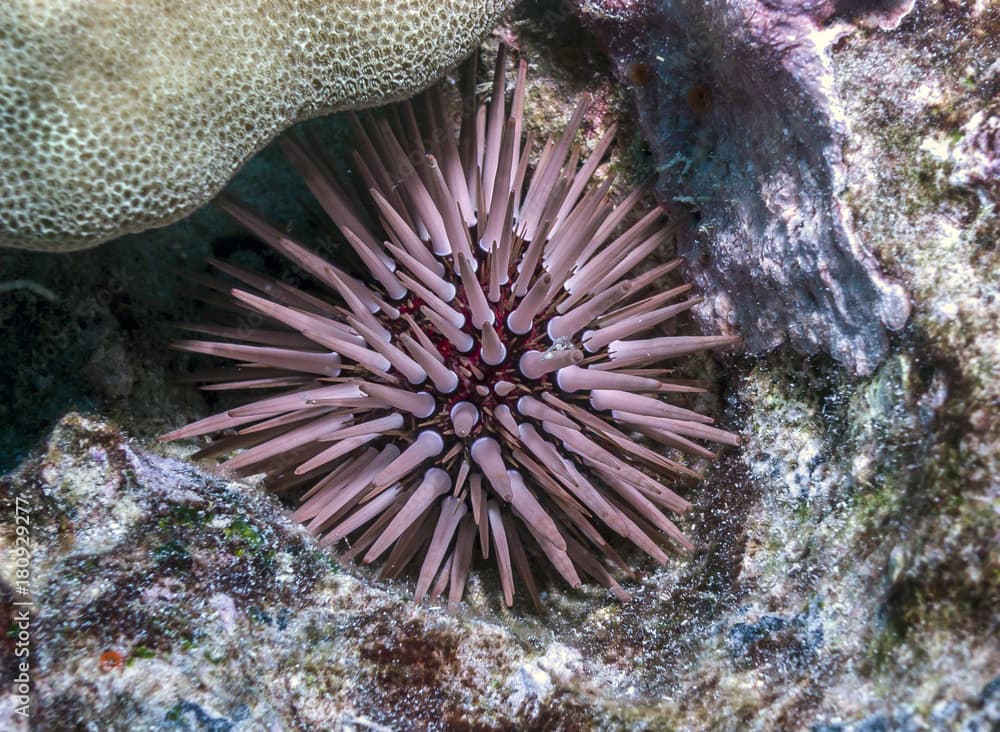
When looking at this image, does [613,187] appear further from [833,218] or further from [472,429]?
[472,429]

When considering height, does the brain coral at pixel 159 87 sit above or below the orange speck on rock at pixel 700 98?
below

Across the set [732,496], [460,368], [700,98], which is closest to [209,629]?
[460,368]

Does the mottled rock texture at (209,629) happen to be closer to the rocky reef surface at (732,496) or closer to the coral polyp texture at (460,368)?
the rocky reef surface at (732,496)

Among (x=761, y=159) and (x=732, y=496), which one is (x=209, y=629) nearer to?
(x=732, y=496)

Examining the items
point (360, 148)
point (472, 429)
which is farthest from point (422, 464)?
point (360, 148)

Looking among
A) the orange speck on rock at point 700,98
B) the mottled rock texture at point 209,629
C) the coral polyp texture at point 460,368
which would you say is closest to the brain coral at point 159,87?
the coral polyp texture at point 460,368

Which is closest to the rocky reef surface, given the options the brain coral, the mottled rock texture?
the mottled rock texture
